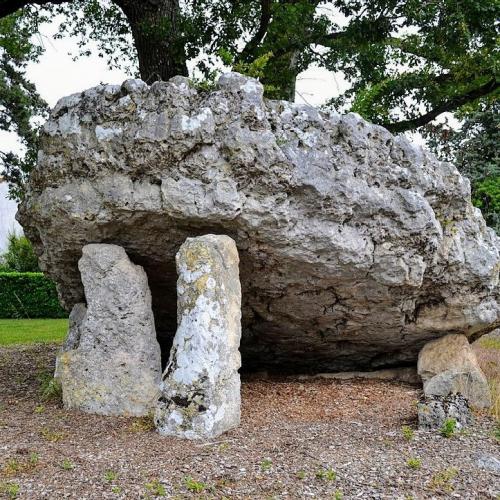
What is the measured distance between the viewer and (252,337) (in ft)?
26.3

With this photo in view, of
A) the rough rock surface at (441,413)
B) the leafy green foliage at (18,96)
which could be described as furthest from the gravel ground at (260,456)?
the leafy green foliage at (18,96)

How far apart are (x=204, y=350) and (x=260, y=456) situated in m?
1.07

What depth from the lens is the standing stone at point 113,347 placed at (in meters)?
6.33

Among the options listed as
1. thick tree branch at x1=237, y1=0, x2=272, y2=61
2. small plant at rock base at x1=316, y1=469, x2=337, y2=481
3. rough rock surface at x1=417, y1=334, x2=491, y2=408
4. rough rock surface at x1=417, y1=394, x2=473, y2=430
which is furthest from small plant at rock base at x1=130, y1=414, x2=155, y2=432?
thick tree branch at x1=237, y1=0, x2=272, y2=61

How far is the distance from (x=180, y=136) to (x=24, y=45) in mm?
9256

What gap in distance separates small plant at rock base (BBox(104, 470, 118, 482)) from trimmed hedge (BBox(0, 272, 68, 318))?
703 inches

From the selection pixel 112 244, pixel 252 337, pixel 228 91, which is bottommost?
pixel 252 337

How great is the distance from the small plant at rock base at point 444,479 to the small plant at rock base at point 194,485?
63.0 inches

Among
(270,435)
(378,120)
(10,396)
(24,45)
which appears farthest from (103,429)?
(24,45)

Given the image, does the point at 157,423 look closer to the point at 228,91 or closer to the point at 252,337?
the point at 252,337

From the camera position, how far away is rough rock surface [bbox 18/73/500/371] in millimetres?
6145

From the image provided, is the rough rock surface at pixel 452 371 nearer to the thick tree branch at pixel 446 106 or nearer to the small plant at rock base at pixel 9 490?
the small plant at rock base at pixel 9 490

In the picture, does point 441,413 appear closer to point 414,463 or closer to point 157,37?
point 414,463

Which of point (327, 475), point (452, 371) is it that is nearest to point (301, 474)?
point (327, 475)
